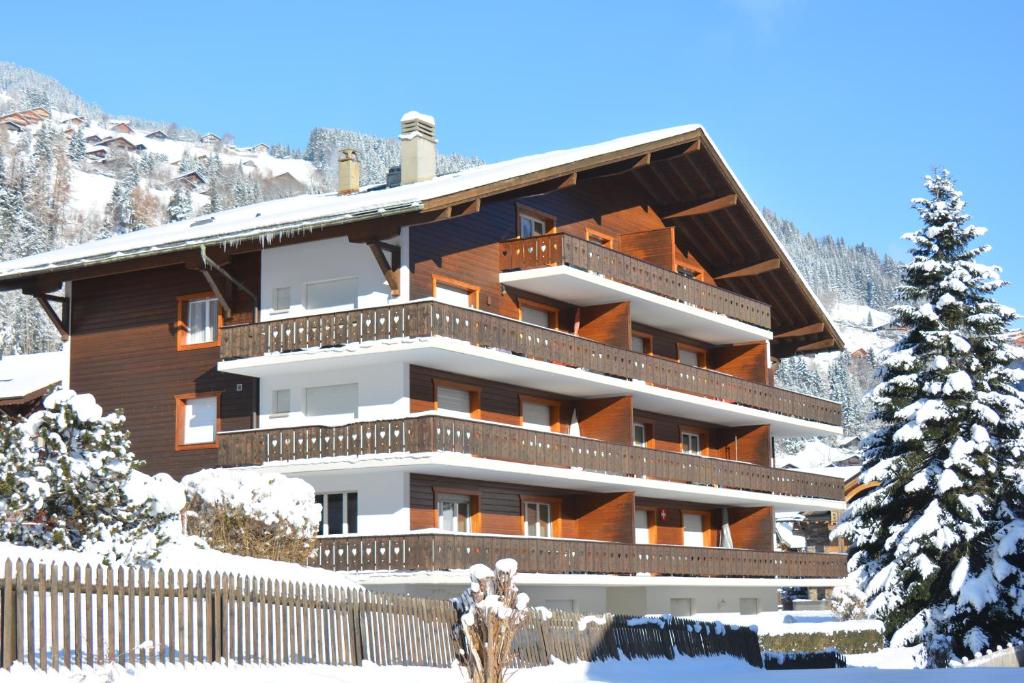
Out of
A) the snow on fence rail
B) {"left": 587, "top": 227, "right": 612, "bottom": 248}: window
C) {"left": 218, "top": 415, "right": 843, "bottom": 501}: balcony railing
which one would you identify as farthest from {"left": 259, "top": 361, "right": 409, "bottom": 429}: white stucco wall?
{"left": 587, "top": 227, "right": 612, "bottom": 248}: window

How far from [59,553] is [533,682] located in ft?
23.6

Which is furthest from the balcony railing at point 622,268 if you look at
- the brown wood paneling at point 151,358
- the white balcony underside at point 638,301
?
the brown wood paneling at point 151,358

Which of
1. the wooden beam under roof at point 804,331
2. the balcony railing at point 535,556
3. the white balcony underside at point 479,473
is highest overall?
the wooden beam under roof at point 804,331

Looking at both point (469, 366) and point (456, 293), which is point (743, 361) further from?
point (469, 366)

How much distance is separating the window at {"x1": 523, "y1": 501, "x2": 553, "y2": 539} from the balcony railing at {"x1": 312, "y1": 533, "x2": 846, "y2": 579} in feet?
6.86

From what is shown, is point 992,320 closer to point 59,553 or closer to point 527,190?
point 527,190

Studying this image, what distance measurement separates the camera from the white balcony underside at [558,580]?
30.8 m

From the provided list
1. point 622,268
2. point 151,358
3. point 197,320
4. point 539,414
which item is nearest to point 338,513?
point 539,414

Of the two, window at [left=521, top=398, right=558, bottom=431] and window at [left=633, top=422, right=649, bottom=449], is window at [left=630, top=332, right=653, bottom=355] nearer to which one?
window at [left=633, top=422, right=649, bottom=449]

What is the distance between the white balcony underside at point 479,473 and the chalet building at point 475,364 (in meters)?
0.07

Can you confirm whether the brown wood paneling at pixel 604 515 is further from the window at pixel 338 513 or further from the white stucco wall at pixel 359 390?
the white stucco wall at pixel 359 390

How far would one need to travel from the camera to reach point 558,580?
111 feet

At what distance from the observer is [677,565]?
38625 millimetres

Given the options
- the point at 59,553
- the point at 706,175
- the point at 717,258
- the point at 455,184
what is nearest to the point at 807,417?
the point at 717,258
